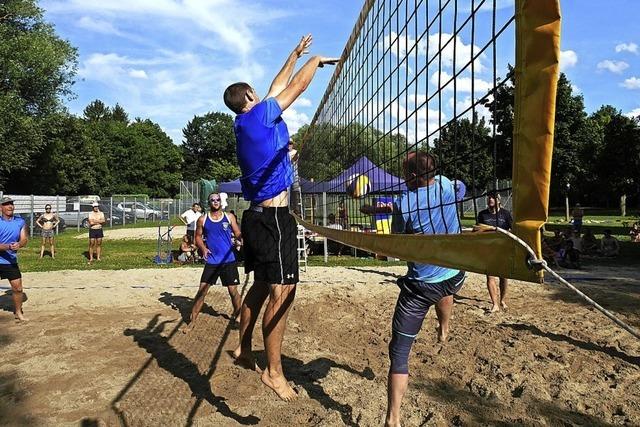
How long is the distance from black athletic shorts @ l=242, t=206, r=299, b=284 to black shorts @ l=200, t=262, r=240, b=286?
2.64m

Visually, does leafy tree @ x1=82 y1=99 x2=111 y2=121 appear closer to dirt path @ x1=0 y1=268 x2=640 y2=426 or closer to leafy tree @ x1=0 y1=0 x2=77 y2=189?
leafy tree @ x1=0 y1=0 x2=77 y2=189

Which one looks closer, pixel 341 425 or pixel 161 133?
pixel 341 425

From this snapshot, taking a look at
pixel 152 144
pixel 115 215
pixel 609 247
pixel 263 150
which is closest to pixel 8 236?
pixel 263 150

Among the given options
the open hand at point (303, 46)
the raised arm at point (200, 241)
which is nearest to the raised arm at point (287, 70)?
the open hand at point (303, 46)

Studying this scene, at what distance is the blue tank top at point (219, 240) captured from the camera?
19.2ft

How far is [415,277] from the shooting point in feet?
9.68

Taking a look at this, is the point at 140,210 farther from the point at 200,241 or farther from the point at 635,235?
the point at 200,241

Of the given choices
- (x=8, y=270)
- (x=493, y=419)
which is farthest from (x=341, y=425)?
(x=8, y=270)

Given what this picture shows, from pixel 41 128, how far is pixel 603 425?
28197mm

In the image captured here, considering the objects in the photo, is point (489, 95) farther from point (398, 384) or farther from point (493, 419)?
point (493, 419)

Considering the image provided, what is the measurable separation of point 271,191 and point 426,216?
0.91m

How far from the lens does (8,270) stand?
19.5 ft

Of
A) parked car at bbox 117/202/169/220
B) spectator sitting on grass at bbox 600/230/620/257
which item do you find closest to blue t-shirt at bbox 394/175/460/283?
spectator sitting on grass at bbox 600/230/620/257

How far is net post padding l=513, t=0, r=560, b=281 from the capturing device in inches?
57.4
